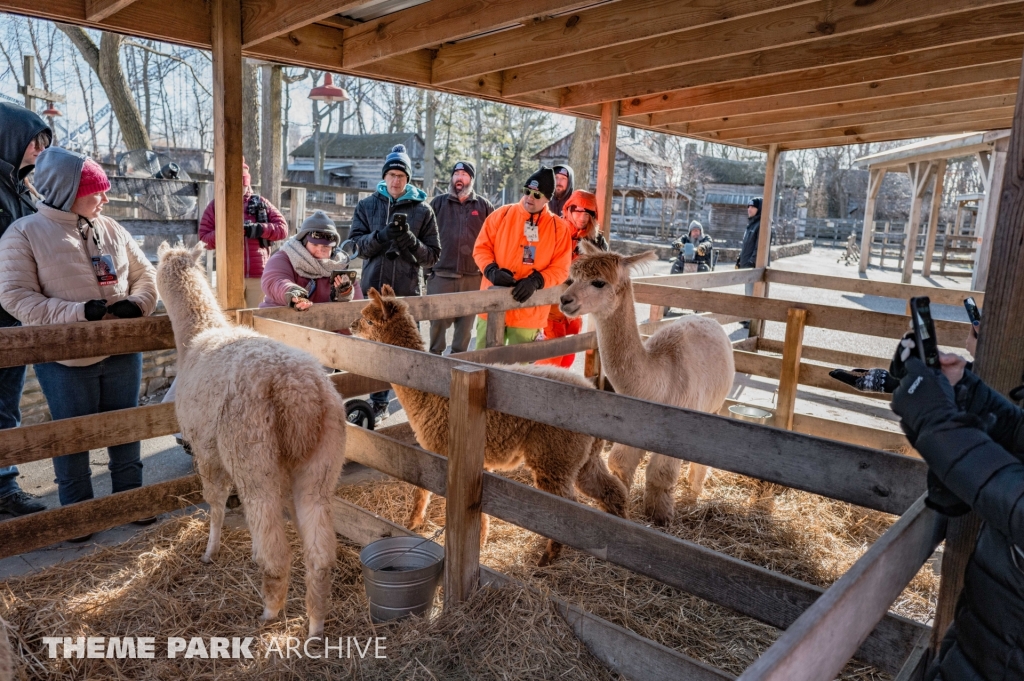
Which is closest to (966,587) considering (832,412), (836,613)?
(836,613)

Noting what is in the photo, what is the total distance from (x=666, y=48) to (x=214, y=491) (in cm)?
427

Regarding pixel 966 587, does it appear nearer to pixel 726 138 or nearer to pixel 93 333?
pixel 93 333

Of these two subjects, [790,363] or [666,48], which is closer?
[666,48]

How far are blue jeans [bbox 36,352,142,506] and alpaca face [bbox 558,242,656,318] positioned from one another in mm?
2663

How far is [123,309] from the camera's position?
3.63m

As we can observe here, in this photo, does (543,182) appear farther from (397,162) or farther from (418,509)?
(418,509)

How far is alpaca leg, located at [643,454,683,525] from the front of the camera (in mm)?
4066

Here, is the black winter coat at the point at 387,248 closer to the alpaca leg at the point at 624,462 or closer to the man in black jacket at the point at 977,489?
the alpaca leg at the point at 624,462

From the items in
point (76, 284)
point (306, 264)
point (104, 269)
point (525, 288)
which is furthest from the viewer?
point (525, 288)

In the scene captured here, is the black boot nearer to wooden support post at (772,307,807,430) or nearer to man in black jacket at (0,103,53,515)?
man in black jacket at (0,103,53,515)

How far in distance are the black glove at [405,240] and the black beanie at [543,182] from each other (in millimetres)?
1128

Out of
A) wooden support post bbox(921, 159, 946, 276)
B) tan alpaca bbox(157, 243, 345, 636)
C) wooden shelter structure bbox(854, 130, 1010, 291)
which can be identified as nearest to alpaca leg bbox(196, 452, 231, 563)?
tan alpaca bbox(157, 243, 345, 636)

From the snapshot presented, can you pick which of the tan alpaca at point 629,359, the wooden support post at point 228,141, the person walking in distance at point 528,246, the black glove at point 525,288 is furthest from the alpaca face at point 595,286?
the wooden support post at point 228,141

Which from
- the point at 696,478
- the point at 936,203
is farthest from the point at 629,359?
the point at 936,203
